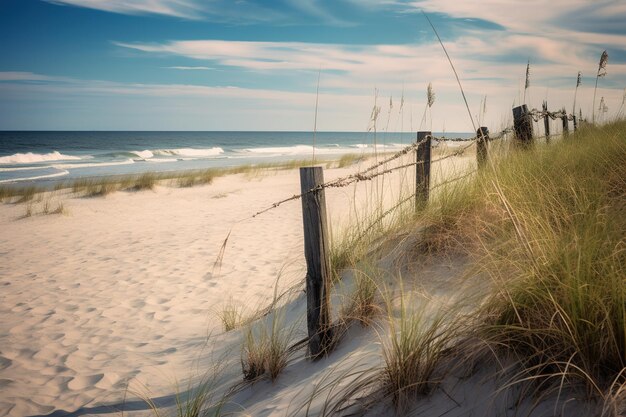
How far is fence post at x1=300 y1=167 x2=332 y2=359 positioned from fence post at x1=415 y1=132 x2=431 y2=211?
1.78 metres

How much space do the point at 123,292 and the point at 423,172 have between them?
3.77 metres

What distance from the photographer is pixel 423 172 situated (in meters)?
4.24

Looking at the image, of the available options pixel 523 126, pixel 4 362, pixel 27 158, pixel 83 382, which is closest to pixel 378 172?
pixel 523 126

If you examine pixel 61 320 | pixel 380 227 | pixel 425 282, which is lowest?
pixel 61 320

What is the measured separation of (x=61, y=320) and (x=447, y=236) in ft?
13.0

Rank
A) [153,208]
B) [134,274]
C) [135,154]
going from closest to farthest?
A: [134,274]
[153,208]
[135,154]

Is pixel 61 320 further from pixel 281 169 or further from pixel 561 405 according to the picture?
pixel 281 169

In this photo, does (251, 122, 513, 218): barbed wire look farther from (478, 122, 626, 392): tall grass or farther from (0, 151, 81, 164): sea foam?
(0, 151, 81, 164): sea foam

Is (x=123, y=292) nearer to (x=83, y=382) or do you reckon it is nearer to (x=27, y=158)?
(x=83, y=382)

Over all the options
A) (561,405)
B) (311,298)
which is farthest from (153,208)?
(561,405)

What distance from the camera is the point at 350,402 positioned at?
1905mm

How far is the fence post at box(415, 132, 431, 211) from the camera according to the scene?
4109 mm

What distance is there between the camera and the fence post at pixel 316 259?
2.46m

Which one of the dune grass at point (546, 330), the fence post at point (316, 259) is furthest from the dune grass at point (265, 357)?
the dune grass at point (546, 330)
